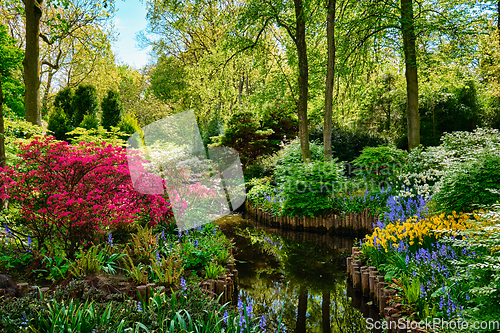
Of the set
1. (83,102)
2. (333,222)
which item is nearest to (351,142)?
(333,222)

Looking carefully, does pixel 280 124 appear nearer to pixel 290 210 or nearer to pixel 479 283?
pixel 290 210

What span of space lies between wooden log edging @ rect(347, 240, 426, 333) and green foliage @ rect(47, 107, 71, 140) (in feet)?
46.2

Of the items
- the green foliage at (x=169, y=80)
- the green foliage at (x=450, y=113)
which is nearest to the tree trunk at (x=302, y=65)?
the green foliage at (x=450, y=113)

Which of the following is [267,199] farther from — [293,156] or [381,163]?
[381,163]

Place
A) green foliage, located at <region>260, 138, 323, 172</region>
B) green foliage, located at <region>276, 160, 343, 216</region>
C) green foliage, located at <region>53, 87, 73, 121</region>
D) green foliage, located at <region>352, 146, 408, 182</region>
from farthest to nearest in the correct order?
green foliage, located at <region>53, 87, 73, 121</region>, green foliage, located at <region>260, 138, 323, 172</region>, green foliage, located at <region>352, 146, 408, 182</region>, green foliage, located at <region>276, 160, 343, 216</region>

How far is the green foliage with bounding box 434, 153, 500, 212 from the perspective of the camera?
3760mm

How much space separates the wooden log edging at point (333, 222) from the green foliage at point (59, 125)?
1142cm

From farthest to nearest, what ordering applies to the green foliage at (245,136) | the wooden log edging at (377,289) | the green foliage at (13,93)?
the green foliage at (13,93), the green foliage at (245,136), the wooden log edging at (377,289)

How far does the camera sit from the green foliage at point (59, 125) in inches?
554

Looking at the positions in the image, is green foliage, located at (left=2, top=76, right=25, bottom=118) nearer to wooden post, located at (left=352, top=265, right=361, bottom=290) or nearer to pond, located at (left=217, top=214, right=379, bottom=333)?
pond, located at (left=217, top=214, right=379, bottom=333)

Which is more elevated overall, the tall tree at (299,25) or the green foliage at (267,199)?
the tall tree at (299,25)

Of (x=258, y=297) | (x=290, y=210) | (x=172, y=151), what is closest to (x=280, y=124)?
(x=290, y=210)

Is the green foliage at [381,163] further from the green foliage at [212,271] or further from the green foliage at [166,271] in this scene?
the green foliage at [166,271]

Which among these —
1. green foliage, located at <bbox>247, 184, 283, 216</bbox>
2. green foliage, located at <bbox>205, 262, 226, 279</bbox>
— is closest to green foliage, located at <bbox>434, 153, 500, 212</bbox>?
green foliage, located at <bbox>205, 262, 226, 279</bbox>
